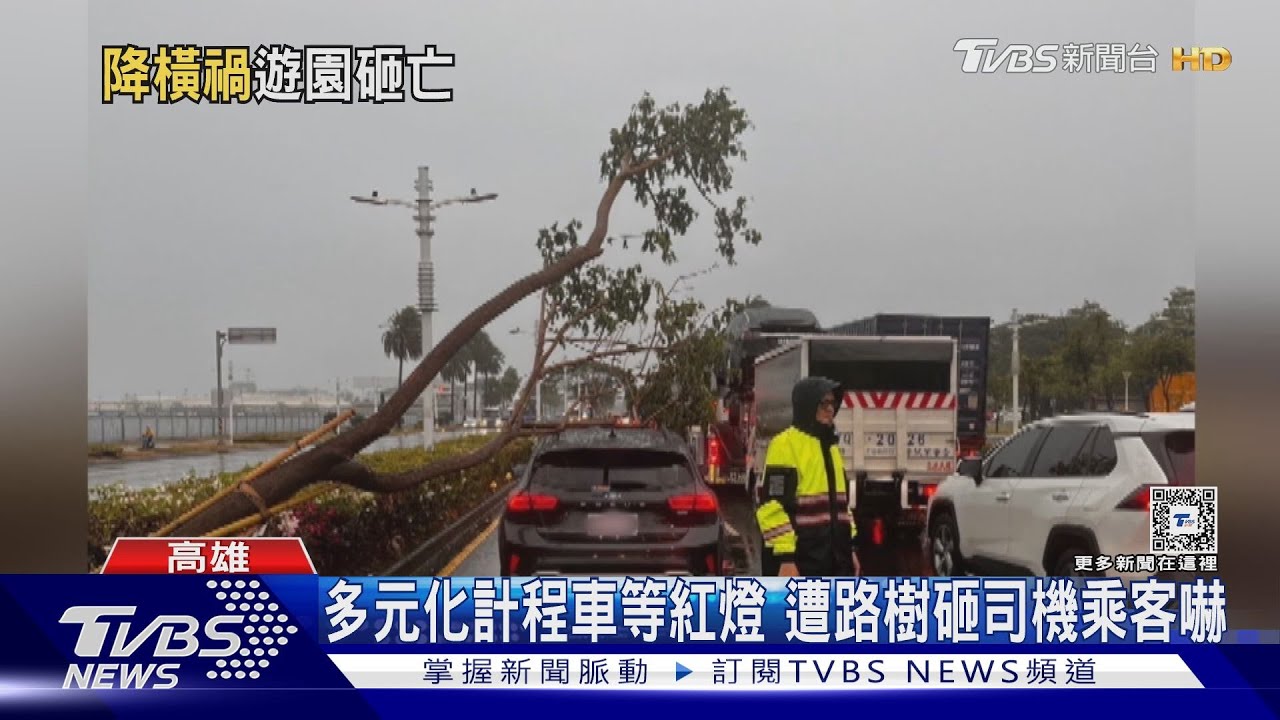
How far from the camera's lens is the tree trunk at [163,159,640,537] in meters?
3.76

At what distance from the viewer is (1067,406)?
145 inches

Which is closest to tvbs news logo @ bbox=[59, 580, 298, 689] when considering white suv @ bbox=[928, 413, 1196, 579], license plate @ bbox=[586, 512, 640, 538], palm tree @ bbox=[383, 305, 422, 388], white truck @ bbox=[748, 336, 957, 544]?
palm tree @ bbox=[383, 305, 422, 388]

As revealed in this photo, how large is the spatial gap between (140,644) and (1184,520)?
13.7ft

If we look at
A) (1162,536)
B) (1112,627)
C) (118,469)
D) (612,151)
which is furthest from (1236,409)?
(118,469)

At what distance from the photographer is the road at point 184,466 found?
3.58 meters

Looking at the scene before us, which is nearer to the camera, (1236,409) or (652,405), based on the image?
(1236,409)

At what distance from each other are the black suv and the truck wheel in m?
0.91

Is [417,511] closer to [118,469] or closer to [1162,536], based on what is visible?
[118,469]

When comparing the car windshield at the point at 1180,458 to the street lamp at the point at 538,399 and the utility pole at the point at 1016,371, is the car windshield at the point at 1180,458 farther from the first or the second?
the street lamp at the point at 538,399

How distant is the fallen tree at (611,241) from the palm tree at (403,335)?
0.07 metres

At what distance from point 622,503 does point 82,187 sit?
101 inches

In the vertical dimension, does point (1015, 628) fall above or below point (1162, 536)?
below

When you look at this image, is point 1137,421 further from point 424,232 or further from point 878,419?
point 424,232

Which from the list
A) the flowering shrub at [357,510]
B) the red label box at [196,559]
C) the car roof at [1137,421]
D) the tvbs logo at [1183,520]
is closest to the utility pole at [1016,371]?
the car roof at [1137,421]
